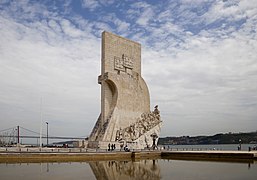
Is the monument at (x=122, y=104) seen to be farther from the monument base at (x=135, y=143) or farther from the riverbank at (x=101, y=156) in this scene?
the riverbank at (x=101, y=156)

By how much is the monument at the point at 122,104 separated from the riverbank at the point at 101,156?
4456 millimetres

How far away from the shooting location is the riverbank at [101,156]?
1693cm

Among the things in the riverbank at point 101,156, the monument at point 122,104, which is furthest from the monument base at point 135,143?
the riverbank at point 101,156

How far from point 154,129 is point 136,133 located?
7.57 feet

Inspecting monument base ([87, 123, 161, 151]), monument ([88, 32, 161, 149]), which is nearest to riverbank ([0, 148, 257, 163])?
monument base ([87, 123, 161, 151])

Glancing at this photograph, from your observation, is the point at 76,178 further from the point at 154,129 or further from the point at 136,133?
the point at 154,129

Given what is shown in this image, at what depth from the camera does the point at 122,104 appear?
27922 mm

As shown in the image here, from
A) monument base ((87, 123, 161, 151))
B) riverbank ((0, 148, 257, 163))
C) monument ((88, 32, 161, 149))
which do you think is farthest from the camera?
monument ((88, 32, 161, 149))

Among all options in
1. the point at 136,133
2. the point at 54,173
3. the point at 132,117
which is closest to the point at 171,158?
the point at 136,133

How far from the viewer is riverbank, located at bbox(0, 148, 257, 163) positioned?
16.9 metres

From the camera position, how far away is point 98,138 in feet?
85.6

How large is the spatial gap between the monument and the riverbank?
14.6ft

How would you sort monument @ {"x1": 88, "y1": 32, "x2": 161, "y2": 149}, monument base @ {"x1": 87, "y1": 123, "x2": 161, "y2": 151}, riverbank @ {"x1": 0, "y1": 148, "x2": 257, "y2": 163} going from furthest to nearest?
monument @ {"x1": 88, "y1": 32, "x2": 161, "y2": 149}, monument base @ {"x1": 87, "y1": 123, "x2": 161, "y2": 151}, riverbank @ {"x1": 0, "y1": 148, "x2": 257, "y2": 163}

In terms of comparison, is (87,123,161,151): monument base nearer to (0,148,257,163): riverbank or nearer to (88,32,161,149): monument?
(88,32,161,149): monument
